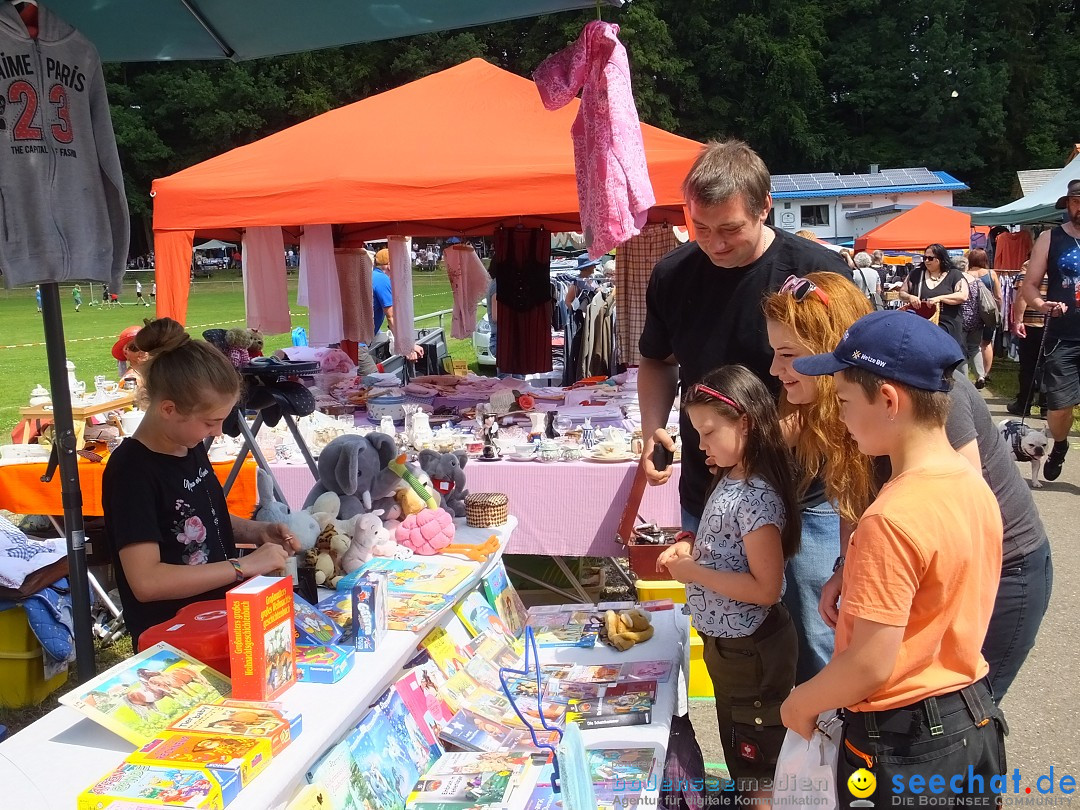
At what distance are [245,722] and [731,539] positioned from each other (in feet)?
3.96

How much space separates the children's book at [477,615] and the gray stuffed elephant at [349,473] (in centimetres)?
46

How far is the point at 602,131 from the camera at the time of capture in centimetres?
383

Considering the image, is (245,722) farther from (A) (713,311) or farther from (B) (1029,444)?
(B) (1029,444)

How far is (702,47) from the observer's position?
43.8 meters

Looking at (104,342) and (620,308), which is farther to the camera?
(104,342)

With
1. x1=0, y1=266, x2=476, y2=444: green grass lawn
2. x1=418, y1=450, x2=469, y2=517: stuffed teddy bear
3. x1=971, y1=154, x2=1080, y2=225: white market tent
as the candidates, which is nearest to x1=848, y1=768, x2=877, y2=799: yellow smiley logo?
x1=418, y1=450, x2=469, y2=517: stuffed teddy bear

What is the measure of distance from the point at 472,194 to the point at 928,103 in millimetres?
44793

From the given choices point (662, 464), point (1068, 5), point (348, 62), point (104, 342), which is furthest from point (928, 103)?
point (662, 464)

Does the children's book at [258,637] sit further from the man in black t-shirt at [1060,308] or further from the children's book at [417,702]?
the man in black t-shirt at [1060,308]

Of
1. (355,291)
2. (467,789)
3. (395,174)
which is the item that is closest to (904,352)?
(467,789)

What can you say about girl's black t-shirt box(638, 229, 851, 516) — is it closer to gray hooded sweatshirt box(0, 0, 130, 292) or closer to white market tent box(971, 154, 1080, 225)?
gray hooded sweatshirt box(0, 0, 130, 292)

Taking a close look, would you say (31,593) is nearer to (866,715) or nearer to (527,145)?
(866,715)

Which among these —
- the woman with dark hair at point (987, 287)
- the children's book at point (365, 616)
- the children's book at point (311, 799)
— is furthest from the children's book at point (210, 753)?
the woman with dark hair at point (987, 287)

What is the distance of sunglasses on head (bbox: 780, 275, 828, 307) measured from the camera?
2049 millimetres
